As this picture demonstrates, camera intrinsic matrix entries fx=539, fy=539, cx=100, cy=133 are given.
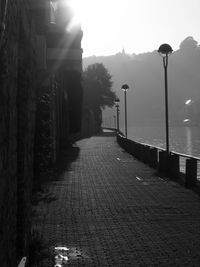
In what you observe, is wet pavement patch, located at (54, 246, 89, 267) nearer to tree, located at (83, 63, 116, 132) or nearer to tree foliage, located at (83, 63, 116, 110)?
tree, located at (83, 63, 116, 132)

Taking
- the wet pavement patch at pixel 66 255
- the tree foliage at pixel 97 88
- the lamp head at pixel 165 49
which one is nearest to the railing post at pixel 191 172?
the lamp head at pixel 165 49

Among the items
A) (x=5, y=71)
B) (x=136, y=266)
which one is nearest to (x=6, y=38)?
(x=5, y=71)

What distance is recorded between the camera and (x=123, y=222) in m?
8.84

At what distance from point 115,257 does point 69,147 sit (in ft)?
91.1

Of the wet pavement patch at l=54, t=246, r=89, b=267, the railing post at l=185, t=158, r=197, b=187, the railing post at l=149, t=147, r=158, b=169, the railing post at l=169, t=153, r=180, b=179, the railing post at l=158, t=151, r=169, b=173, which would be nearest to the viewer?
the wet pavement patch at l=54, t=246, r=89, b=267

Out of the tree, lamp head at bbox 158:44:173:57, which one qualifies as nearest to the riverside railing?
lamp head at bbox 158:44:173:57

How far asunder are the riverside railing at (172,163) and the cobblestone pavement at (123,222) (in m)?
0.36

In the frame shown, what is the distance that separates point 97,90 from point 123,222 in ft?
252

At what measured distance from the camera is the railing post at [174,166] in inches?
605

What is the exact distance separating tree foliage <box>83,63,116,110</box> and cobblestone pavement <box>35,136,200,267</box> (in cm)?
6875

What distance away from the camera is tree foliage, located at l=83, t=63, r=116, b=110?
83750 millimetres

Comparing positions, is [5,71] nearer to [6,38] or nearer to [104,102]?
[6,38]

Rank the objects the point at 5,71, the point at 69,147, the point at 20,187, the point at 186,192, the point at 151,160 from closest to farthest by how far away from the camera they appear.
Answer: the point at 5,71, the point at 20,187, the point at 186,192, the point at 151,160, the point at 69,147

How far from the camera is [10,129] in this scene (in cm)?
402
